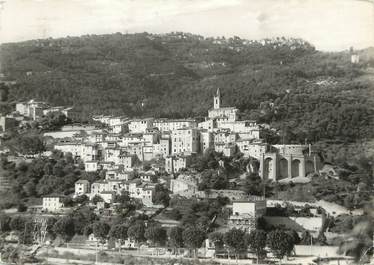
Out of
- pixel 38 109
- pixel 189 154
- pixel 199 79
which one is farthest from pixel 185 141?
pixel 199 79

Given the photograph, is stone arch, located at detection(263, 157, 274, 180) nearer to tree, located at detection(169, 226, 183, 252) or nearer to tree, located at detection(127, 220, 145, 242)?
tree, located at detection(169, 226, 183, 252)

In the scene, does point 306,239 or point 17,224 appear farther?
point 17,224

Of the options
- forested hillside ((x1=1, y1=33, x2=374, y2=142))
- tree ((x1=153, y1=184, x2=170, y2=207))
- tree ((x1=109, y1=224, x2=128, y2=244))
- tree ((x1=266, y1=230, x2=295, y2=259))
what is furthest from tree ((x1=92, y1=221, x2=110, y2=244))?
forested hillside ((x1=1, y1=33, x2=374, y2=142))

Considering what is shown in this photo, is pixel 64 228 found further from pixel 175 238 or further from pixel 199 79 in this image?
pixel 199 79

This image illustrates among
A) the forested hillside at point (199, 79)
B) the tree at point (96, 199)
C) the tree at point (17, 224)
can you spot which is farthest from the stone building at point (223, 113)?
the tree at point (17, 224)

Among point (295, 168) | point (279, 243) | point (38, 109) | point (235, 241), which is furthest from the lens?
point (38, 109)

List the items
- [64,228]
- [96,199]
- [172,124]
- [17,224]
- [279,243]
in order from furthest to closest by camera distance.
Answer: [172,124], [96,199], [17,224], [64,228], [279,243]

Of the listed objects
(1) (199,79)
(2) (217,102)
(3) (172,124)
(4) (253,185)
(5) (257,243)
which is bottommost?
(5) (257,243)
